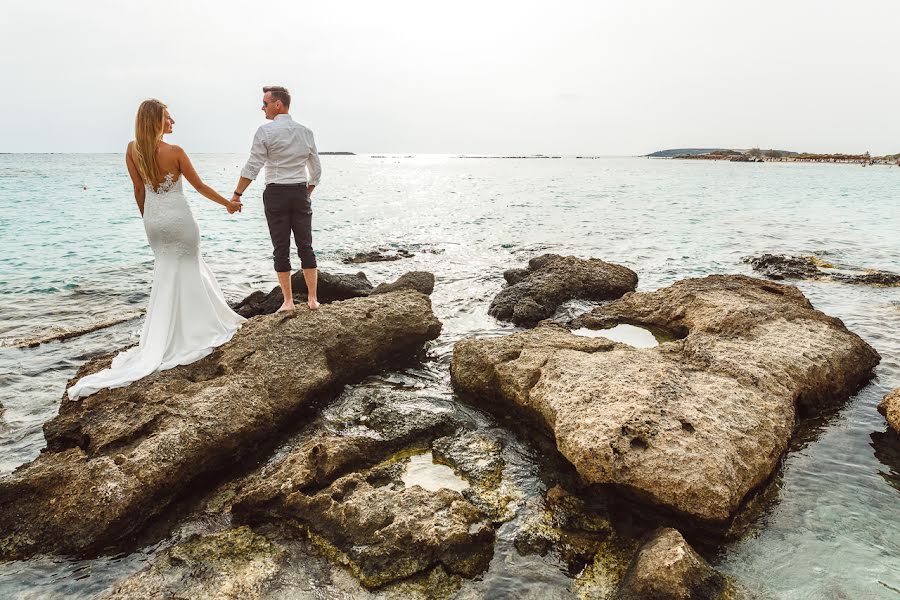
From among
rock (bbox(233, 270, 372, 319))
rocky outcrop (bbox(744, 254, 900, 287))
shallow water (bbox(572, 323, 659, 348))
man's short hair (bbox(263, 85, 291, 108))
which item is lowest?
rocky outcrop (bbox(744, 254, 900, 287))

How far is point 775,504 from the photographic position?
15.5 feet

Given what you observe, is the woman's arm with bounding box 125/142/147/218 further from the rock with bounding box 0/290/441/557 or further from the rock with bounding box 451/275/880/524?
the rock with bounding box 451/275/880/524

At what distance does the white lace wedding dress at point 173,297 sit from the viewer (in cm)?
636

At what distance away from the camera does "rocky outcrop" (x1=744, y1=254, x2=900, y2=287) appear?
13.0 metres

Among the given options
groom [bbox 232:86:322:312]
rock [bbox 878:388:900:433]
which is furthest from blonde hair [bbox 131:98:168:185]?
rock [bbox 878:388:900:433]

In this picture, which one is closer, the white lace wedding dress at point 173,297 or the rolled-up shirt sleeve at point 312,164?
the white lace wedding dress at point 173,297

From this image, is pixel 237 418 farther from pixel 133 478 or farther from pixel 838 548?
pixel 838 548

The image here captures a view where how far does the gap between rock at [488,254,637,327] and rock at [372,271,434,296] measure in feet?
4.83

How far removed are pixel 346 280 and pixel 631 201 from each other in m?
34.2

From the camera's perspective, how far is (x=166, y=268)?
6.60 m

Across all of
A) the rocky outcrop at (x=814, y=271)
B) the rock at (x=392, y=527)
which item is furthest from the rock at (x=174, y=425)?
the rocky outcrop at (x=814, y=271)

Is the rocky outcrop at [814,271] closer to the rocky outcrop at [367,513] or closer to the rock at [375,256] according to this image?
the rock at [375,256]

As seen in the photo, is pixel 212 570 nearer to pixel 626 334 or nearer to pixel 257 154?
pixel 257 154

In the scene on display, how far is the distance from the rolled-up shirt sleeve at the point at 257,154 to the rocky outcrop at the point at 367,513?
408 centimetres
